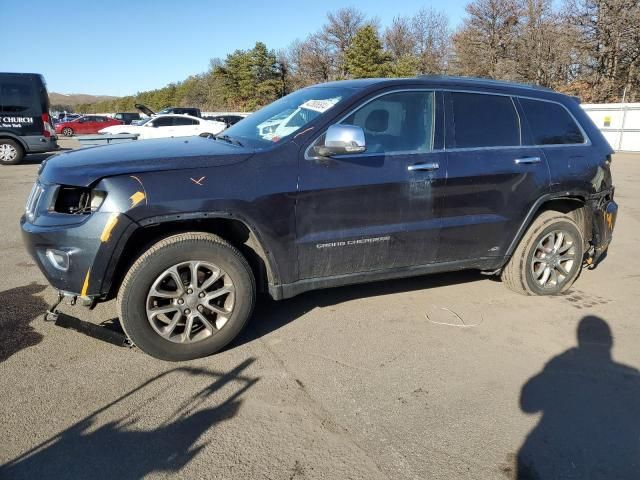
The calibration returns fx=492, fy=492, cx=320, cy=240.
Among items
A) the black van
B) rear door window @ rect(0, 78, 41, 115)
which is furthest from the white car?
rear door window @ rect(0, 78, 41, 115)

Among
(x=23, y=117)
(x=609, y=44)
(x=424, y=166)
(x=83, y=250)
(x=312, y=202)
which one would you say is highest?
(x=609, y=44)

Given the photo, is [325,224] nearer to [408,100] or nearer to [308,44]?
[408,100]

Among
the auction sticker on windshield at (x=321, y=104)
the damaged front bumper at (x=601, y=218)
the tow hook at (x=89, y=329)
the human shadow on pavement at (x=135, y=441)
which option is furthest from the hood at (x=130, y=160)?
the damaged front bumper at (x=601, y=218)

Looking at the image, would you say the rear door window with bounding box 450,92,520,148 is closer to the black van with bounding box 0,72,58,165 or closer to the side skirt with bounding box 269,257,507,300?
the side skirt with bounding box 269,257,507,300

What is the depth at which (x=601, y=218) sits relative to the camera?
4.73 metres

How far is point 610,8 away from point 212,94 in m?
47.6

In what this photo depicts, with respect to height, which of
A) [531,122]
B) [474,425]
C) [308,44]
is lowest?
[474,425]

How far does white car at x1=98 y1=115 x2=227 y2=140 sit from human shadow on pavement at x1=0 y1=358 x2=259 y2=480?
1503cm

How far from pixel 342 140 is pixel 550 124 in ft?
7.59

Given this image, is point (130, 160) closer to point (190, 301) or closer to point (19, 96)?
point (190, 301)

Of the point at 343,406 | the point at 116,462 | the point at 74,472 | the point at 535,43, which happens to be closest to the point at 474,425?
the point at 343,406

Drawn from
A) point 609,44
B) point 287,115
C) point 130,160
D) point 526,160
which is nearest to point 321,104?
point 287,115

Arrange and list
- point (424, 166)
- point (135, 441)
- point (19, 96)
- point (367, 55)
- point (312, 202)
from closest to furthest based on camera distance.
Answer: point (135, 441) → point (312, 202) → point (424, 166) → point (19, 96) → point (367, 55)

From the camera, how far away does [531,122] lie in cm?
433
